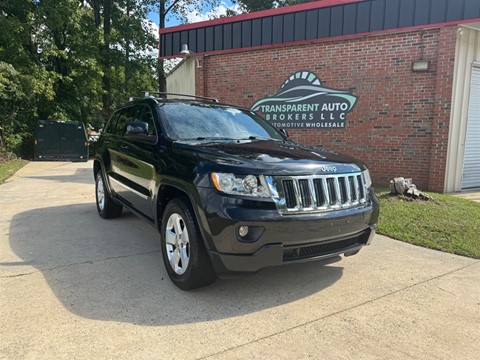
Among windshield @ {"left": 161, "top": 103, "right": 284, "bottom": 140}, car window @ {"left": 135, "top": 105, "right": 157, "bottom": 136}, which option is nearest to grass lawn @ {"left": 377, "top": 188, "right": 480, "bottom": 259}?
windshield @ {"left": 161, "top": 103, "right": 284, "bottom": 140}

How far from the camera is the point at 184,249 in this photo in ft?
11.5

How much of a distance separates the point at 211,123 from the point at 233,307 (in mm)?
2134

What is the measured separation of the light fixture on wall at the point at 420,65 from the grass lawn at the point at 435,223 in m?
3.15

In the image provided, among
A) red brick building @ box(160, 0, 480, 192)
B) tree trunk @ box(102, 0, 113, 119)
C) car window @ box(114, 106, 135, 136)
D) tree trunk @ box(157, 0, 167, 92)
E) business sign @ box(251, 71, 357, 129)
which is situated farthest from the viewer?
tree trunk @ box(157, 0, 167, 92)

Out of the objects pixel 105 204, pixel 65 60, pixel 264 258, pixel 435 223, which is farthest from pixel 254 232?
pixel 65 60

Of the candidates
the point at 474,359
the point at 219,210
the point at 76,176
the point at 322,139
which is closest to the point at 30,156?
the point at 76,176

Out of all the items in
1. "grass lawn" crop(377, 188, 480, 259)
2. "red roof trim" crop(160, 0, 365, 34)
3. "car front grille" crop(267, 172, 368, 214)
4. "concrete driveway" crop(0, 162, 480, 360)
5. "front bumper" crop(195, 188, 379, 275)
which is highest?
"red roof trim" crop(160, 0, 365, 34)

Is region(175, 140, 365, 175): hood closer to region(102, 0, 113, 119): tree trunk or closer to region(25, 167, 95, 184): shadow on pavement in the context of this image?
region(25, 167, 95, 184): shadow on pavement

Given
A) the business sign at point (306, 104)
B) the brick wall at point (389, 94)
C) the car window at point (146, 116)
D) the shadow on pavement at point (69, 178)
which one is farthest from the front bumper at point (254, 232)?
the shadow on pavement at point (69, 178)

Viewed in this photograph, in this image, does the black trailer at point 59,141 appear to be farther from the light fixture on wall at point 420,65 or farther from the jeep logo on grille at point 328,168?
the jeep logo on grille at point 328,168

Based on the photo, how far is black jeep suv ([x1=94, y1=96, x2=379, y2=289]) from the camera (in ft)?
10.1

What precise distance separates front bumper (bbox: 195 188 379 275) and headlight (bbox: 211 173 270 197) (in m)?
0.06

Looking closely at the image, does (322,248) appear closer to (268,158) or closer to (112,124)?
(268,158)

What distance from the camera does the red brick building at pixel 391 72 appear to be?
869cm
